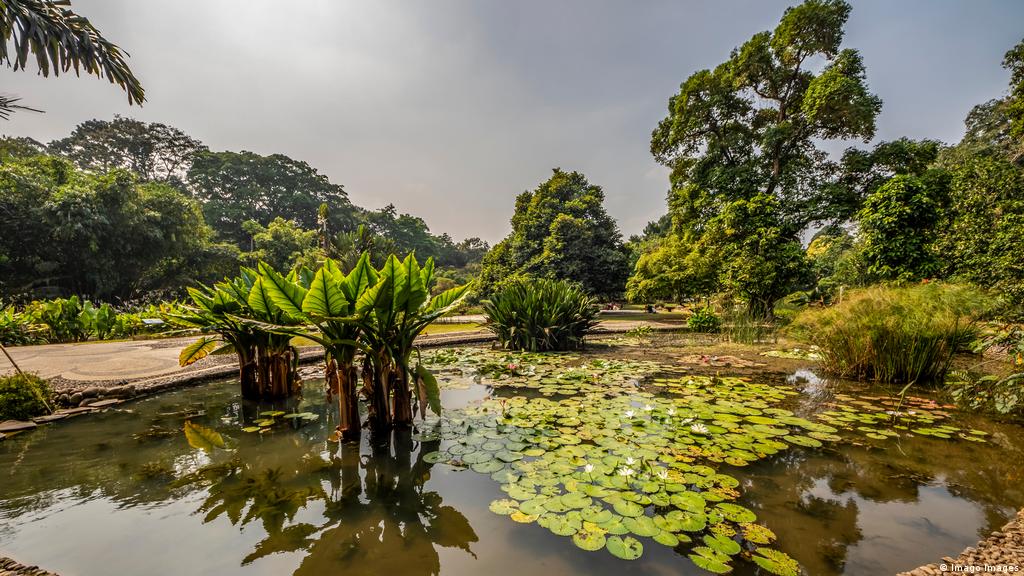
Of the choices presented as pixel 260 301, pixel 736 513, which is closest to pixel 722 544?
pixel 736 513

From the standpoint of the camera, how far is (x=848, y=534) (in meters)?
1.54

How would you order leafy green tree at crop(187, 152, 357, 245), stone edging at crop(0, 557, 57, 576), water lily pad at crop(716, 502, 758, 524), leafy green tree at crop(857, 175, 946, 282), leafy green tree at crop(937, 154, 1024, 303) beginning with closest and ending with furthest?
1. stone edging at crop(0, 557, 57, 576)
2. water lily pad at crop(716, 502, 758, 524)
3. leafy green tree at crop(937, 154, 1024, 303)
4. leafy green tree at crop(857, 175, 946, 282)
5. leafy green tree at crop(187, 152, 357, 245)

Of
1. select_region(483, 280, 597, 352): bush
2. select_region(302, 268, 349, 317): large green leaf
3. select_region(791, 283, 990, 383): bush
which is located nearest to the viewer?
select_region(302, 268, 349, 317): large green leaf

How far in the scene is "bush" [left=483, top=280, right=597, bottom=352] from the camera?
20.5 ft

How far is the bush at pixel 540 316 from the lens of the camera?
20.5 ft

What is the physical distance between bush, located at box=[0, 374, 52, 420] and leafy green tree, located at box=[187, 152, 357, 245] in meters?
33.8

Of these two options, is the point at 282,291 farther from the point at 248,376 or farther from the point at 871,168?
the point at 871,168

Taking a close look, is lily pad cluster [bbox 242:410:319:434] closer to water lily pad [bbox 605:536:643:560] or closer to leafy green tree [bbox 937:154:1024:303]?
water lily pad [bbox 605:536:643:560]

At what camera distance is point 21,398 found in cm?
301

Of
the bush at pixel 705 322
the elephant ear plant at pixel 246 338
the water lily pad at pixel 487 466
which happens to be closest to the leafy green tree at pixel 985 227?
the bush at pixel 705 322

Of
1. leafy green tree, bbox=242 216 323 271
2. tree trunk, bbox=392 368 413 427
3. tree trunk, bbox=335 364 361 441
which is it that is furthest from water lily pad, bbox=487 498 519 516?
leafy green tree, bbox=242 216 323 271

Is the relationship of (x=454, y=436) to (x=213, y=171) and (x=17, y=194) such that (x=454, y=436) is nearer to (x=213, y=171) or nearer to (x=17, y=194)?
(x=17, y=194)

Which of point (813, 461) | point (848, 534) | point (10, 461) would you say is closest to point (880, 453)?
point (813, 461)

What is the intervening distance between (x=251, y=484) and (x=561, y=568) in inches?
68.5
